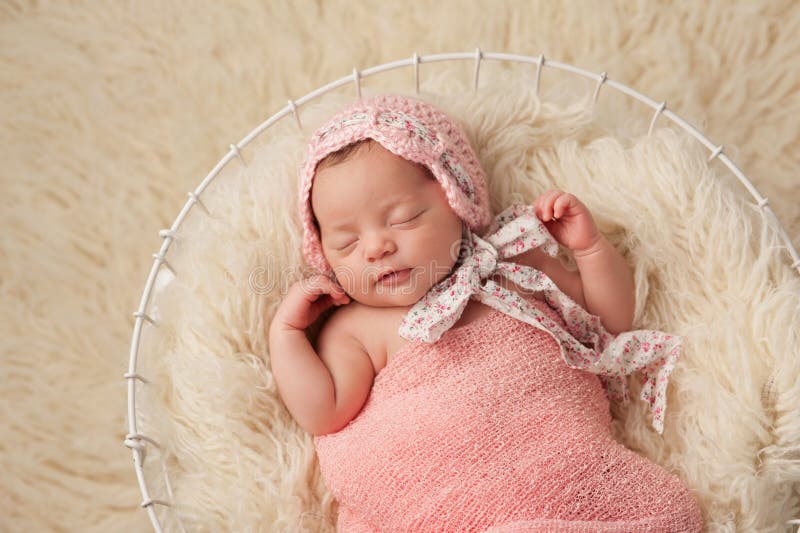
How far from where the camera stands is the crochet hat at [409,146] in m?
1.16

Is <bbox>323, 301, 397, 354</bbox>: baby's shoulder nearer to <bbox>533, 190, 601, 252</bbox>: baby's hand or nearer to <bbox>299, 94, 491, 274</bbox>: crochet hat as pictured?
<bbox>299, 94, 491, 274</bbox>: crochet hat

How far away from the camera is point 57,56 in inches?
69.4

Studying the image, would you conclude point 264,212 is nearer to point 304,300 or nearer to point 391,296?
point 304,300

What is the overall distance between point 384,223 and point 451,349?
233mm

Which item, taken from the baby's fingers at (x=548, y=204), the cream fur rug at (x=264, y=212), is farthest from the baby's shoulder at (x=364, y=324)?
the baby's fingers at (x=548, y=204)

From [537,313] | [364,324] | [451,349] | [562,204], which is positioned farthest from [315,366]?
[562,204]

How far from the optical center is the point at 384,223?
3.81 feet

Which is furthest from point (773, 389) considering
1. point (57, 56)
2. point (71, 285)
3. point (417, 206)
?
point (57, 56)

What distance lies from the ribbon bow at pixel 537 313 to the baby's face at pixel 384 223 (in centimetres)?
5

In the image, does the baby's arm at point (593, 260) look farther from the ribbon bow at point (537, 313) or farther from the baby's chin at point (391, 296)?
the baby's chin at point (391, 296)

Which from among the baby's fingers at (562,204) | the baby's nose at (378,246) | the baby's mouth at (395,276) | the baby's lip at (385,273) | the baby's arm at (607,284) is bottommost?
the baby's arm at (607,284)

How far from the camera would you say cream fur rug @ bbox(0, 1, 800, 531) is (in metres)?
1.17

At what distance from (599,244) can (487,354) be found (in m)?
0.27

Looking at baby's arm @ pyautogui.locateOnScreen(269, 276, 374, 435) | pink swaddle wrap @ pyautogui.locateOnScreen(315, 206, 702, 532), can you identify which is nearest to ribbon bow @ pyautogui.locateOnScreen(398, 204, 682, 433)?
pink swaddle wrap @ pyautogui.locateOnScreen(315, 206, 702, 532)
